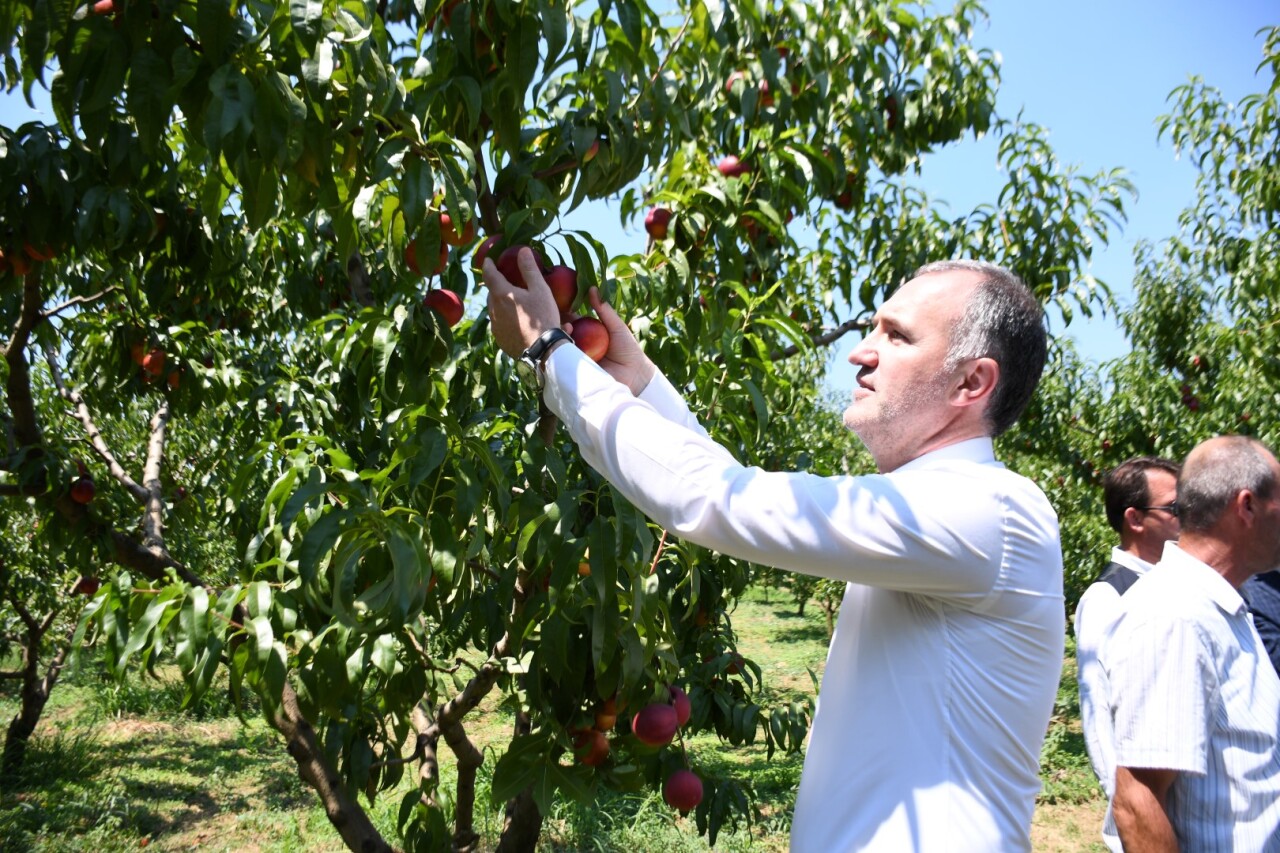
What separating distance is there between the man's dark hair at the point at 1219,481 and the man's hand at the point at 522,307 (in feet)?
4.85

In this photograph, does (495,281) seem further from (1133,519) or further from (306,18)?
(1133,519)

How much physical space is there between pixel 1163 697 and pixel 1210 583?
0.92 ft

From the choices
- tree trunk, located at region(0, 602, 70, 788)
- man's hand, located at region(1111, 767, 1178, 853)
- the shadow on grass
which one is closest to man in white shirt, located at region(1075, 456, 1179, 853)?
man's hand, located at region(1111, 767, 1178, 853)

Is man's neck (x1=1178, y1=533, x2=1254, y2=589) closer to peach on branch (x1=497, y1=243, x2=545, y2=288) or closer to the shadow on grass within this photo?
peach on branch (x1=497, y1=243, x2=545, y2=288)

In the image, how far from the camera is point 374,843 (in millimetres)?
2455

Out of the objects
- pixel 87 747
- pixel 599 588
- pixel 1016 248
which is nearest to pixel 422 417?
pixel 599 588

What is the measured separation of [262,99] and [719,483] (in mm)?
721

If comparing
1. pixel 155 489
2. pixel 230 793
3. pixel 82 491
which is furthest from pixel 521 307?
pixel 230 793

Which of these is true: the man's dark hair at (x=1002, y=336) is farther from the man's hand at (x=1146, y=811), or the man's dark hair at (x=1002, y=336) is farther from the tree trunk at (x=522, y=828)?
the tree trunk at (x=522, y=828)

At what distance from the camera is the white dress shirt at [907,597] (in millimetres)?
1029

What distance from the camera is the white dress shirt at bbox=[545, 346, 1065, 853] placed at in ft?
3.38

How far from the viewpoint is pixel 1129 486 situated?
108 inches

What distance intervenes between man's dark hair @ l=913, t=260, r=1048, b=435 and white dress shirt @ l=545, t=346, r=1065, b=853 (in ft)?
0.37

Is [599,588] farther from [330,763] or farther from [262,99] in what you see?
[330,763]
